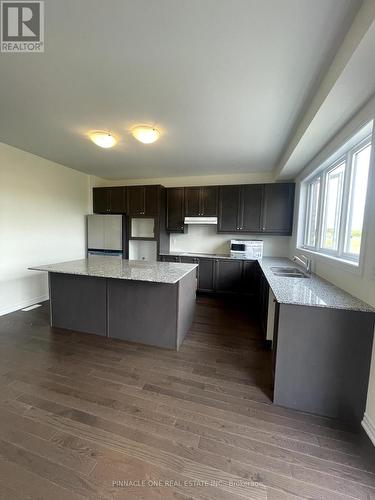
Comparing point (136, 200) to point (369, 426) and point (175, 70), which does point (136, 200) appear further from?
point (369, 426)

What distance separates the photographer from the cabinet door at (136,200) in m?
4.75

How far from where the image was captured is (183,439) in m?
1.39

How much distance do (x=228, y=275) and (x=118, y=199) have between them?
3.06 m

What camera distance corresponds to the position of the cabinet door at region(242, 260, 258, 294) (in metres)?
4.18

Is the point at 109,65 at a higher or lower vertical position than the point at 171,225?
higher

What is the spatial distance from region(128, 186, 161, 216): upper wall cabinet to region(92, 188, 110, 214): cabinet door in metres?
0.63

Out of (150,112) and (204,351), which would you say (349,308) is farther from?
(150,112)

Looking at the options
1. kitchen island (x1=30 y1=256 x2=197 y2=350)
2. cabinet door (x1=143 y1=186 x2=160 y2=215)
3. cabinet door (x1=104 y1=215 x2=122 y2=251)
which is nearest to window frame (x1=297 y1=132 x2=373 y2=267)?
kitchen island (x1=30 y1=256 x2=197 y2=350)

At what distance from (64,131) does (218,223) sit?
10.1 feet

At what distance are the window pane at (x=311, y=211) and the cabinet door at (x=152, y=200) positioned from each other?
2.95 m

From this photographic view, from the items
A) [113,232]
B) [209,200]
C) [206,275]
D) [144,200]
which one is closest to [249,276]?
[206,275]

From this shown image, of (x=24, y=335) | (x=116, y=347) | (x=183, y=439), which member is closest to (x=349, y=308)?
(x=183, y=439)

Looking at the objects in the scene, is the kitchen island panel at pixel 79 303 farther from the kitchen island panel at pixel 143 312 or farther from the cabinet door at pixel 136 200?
the cabinet door at pixel 136 200

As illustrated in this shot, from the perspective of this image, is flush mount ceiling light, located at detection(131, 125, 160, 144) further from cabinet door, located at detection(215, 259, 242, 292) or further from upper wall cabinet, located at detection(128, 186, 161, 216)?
cabinet door, located at detection(215, 259, 242, 292)
